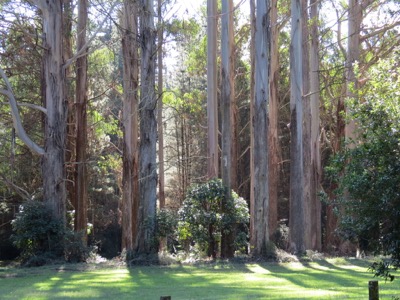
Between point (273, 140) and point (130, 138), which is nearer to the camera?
point (130, 138)

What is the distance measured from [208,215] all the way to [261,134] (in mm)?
3532

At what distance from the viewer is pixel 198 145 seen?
161ft

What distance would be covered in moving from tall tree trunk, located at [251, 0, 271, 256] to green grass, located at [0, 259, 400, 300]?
6.71ft

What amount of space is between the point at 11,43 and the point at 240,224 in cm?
1424

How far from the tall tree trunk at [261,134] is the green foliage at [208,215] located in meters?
0.62

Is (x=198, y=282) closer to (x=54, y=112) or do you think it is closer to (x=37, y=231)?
(x=37, y=231)

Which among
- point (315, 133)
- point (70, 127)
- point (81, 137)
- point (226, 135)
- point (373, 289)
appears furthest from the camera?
point (315, 133)

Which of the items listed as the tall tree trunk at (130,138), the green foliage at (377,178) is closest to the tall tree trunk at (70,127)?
the tall tree trunk at (130,138)

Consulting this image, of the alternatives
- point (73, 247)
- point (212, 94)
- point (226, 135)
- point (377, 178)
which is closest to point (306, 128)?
point (212, 94)

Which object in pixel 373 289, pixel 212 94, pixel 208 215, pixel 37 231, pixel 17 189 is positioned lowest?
pixel 373 289

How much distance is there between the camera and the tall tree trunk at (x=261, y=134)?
81.0 ft

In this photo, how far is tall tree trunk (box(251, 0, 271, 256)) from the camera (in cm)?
2469

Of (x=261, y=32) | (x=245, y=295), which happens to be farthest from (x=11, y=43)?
(x=245, y=295)

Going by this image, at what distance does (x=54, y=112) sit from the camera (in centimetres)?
2594
